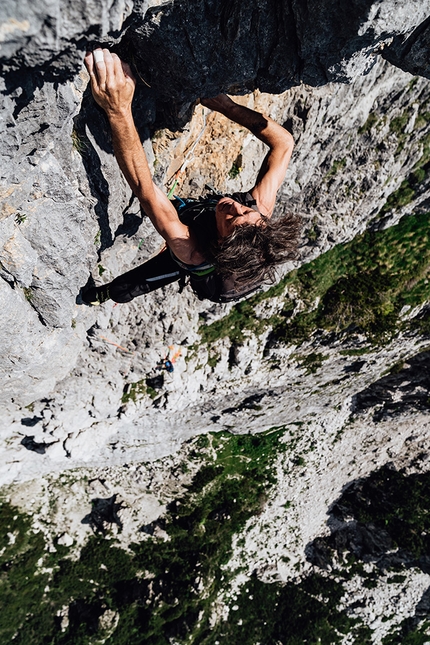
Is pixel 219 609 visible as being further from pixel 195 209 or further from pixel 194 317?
pixel 195 209

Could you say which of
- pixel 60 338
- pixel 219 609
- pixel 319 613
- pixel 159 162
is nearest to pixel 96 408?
pixel 60 338

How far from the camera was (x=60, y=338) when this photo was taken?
7230 millimetres

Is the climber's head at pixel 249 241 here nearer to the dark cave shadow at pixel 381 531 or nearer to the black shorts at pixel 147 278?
the black shorts at pixel 147 278

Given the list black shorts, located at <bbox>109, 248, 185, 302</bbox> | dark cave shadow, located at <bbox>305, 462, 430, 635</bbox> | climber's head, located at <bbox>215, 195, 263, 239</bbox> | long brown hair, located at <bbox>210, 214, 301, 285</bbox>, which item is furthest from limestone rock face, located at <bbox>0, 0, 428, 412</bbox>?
dark cave shadow, located at <bbox>305, 462, 430, 635</bbox>

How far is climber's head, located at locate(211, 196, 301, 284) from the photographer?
175 inches

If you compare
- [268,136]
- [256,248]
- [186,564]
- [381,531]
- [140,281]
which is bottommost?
[381,531]

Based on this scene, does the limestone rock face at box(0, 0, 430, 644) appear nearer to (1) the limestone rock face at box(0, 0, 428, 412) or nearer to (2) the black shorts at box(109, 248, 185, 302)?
(1) the limestone rock face at box(0, 0, 428, 412)

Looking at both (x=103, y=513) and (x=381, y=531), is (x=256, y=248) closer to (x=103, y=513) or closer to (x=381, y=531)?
(x=103, y=513)

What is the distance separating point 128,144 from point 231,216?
1.33 meters

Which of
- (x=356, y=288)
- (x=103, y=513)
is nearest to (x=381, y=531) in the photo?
(x=356, y=288)

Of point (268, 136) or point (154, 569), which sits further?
point (154, 569)

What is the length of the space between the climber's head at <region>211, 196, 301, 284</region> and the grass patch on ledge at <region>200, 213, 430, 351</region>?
777 cm

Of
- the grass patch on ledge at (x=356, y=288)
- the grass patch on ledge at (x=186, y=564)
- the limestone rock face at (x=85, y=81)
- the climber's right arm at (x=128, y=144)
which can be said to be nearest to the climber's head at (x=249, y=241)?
the climber's right arm at (x=128, y=144)

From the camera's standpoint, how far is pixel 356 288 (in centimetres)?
1284
